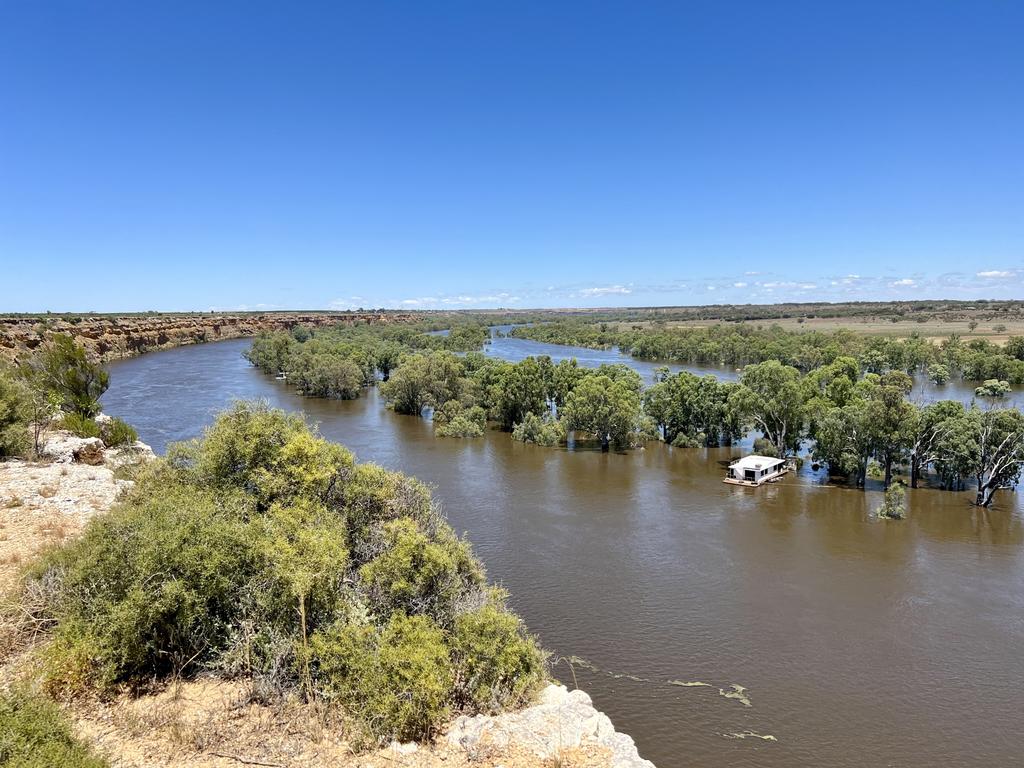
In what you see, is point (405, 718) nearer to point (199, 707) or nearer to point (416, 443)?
point (199, 707)

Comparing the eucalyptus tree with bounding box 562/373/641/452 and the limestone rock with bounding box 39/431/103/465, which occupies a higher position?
the limestone rock with bounding box 39/431/103/465

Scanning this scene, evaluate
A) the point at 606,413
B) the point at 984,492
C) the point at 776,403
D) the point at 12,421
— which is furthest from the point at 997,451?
the point at 12,421

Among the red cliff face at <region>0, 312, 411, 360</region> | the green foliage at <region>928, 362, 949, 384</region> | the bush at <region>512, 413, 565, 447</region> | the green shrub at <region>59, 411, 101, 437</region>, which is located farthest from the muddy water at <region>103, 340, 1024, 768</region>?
the red cliff face at <region>0, 312, 411, 360</region>

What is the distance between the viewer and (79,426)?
1369 inches

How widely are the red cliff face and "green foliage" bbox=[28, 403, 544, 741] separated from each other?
66420 millimetres

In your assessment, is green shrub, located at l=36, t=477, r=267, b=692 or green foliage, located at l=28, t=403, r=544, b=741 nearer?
green shrub, located at l=36, t=477, r=267, b=692

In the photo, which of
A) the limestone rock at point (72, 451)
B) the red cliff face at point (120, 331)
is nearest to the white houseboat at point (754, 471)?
the limestone rock at point (72, 451)

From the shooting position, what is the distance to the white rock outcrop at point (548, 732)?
1172 centimetres

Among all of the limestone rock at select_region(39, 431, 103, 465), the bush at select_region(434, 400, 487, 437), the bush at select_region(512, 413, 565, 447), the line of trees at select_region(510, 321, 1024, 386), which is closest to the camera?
the limestone rock at select_region(39, 431, 103, 465)

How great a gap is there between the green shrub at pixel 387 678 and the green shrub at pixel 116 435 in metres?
26.6

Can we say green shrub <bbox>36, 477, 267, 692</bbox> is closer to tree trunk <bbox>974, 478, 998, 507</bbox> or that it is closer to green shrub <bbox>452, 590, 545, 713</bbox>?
green shrub <bbox>452, 590, 545, 713</bbox>

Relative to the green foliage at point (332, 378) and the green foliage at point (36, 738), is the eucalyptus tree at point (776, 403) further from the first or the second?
the green foliage at point (332, 378)

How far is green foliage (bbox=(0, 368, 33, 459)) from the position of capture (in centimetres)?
2705

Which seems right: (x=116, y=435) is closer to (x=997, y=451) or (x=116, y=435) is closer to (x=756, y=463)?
(x=756, y=463)
